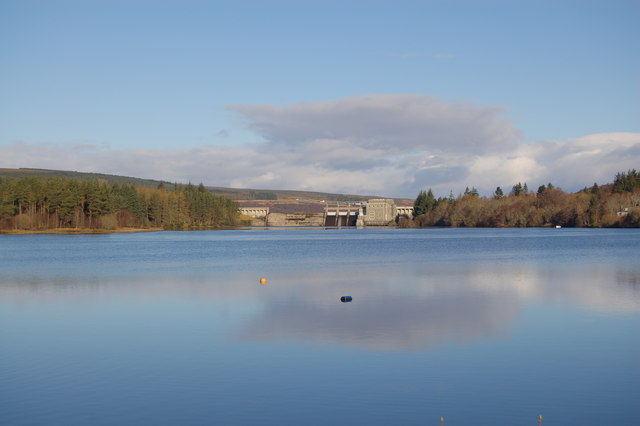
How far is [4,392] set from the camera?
11.3 m

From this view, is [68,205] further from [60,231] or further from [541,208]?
[541,208]

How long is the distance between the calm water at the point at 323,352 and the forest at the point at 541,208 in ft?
374

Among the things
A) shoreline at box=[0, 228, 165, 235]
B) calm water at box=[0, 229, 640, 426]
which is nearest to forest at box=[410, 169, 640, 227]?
shoreline at box=[0, 228, 165, 235]

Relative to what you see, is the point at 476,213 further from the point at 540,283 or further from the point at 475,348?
the point at 475,348

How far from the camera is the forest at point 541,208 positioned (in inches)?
5226

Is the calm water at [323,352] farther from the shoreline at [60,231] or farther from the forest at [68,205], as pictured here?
the forest at [68,205]

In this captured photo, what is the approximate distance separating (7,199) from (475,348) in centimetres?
10107

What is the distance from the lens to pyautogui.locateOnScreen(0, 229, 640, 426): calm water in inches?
405

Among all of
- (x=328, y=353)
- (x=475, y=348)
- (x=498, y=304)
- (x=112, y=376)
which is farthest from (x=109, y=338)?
(x=498, y=304)

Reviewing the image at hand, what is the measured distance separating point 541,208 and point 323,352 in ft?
486

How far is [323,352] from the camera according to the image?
14.2m

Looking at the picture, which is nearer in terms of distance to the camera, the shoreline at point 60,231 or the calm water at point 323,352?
the calm water at point 323,352

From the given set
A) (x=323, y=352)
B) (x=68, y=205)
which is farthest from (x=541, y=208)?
(x=323, y=352)

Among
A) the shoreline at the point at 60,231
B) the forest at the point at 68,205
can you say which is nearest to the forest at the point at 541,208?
the forest at the point at 68,205
